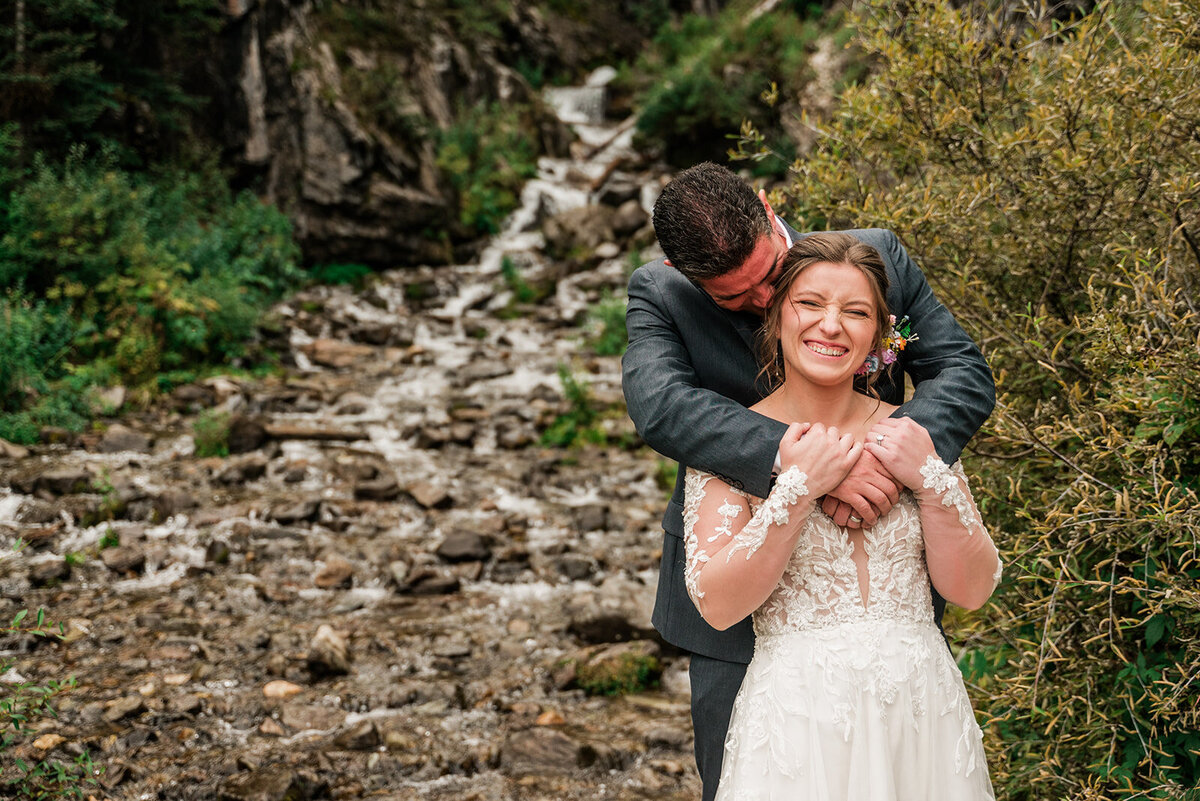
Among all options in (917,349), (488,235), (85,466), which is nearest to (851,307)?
(917,349)

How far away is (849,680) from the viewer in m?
2.11

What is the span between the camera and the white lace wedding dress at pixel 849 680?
2096 mm

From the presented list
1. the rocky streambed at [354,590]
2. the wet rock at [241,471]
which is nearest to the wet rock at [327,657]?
the rocky streambed at [354,590]

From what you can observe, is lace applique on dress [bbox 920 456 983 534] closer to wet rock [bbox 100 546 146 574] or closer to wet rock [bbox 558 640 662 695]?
wet rock [bbox 558 640 662 695]

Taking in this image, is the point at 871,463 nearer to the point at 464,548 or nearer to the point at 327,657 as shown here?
the point at 327,657

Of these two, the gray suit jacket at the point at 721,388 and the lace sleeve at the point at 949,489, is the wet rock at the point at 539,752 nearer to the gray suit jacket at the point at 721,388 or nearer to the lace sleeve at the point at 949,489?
the gray suit jacket at the point at 721,388

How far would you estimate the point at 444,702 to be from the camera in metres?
5.43

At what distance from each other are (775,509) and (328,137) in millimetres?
16548

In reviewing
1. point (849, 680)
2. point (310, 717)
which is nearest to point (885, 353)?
point (849, 680)

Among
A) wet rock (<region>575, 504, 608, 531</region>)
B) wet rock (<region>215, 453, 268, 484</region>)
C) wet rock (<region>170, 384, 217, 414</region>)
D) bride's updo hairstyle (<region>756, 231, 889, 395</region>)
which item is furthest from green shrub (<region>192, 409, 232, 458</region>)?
bride's updo hairstyle (<region>756, 231, 889, 395</region>)

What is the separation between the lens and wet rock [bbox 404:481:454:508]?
8.74 meters

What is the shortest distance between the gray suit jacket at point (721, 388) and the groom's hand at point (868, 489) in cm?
18

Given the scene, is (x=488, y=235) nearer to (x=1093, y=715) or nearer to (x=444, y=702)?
(x=444, y=702)

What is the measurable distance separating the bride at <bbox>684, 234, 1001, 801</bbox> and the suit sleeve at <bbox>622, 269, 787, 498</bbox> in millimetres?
61
